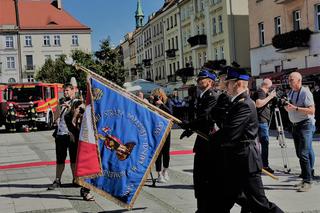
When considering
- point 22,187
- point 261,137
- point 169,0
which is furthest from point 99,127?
point 169,0

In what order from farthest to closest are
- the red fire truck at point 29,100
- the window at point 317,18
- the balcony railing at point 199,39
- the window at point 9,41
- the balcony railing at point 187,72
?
1. the window at point 9,41
2. the balcony railing at point 187,72
3. the balcony railing at point 199,39
4. the red fire truck at point 29,100
5. the window at point 317,18

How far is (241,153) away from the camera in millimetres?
4844

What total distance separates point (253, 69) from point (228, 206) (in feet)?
106

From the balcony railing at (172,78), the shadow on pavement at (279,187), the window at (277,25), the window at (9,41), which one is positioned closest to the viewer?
the shadow on pavement at (279,187)

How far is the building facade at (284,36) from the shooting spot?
28.4 meters

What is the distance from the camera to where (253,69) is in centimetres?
3641

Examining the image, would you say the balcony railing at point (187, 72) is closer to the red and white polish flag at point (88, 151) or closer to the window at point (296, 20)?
the window at point (296, 20)

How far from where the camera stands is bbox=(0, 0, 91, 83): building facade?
82.1 meters

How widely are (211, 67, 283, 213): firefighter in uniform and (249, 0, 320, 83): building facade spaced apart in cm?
1925

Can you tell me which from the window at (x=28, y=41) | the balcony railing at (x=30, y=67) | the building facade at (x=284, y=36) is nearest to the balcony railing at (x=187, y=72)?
the building facade at (x=284, y=36)

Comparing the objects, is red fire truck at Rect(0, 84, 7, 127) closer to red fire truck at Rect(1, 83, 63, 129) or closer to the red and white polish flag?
red fire truck at Rect(1, 83, 63, 129)

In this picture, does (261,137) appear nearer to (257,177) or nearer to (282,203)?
(282,203)

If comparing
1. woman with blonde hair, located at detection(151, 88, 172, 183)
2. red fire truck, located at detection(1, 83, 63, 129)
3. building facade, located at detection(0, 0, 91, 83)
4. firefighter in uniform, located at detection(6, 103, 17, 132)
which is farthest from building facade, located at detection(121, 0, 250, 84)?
woman with blonde hair, located at detection(151, 88, 172, 183)

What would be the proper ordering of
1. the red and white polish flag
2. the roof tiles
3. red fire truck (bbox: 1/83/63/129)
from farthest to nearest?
the roof tiles < red fire truck (bbox: 1/83/63/129) < the red and white polish flag
